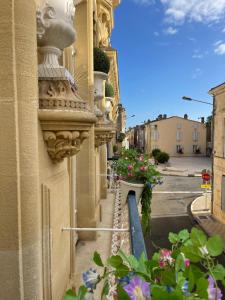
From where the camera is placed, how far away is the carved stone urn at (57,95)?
2410 millimetres

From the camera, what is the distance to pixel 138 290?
3.43 ft

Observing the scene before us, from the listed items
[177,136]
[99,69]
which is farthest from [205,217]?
[177,136]

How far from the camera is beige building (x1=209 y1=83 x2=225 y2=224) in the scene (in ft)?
55.8

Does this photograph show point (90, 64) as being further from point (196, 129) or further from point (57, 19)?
point (196, 129)

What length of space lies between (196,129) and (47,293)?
199 ft

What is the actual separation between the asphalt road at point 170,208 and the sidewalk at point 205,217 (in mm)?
506

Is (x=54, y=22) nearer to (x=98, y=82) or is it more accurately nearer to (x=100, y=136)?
(x=100, y=136)

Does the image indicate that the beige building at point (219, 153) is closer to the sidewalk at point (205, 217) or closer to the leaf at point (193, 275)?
the sidewalk at point (205, 217)

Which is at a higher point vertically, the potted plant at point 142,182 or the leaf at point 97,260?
the leaf at point 97,260

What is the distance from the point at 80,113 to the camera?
8.13 feet

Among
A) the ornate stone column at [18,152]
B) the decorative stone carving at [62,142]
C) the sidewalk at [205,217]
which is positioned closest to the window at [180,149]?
the sidewalk at [205,217]

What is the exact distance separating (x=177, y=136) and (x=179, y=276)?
5904 cm

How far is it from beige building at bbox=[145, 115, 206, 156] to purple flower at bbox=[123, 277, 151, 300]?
184ft

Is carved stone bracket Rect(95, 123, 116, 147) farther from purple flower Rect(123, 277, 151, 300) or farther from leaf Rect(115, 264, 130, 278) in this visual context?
purple flower Rect(123, 277, 151, 300)
